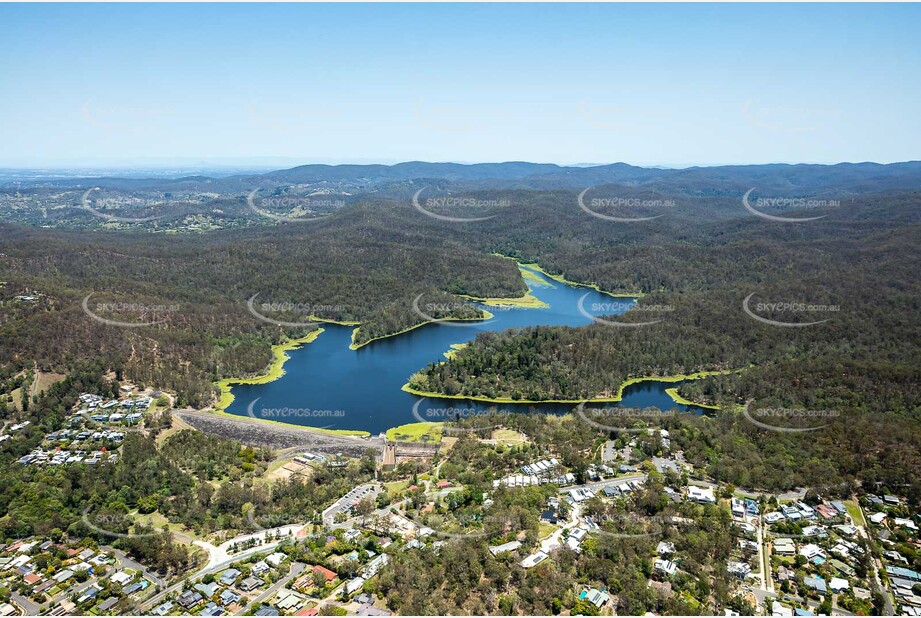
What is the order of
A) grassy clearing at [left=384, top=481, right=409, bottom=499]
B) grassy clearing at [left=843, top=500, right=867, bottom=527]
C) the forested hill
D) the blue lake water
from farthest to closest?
1. the forested hill
2. the blue lake water
3. grassy clearing at [left=384, top=481, right=409, bottom=499]
4. grassy clearing at [left=843, top=500, right=867, bottom=527]

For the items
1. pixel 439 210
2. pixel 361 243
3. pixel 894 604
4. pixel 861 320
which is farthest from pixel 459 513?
pixel 439 210

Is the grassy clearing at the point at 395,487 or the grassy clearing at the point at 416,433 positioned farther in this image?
the grassy clearing at the point at 416,433

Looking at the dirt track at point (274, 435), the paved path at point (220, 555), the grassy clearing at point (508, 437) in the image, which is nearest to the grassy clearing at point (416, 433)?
the dirt track at point (274, 435)

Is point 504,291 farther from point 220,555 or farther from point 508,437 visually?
point 220,555

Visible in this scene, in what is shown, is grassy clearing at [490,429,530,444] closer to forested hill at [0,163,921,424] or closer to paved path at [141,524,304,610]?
forested hill at [0,163,921,424]

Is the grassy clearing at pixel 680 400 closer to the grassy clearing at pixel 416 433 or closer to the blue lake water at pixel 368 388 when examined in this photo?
the blue lake water at pixel 368 388

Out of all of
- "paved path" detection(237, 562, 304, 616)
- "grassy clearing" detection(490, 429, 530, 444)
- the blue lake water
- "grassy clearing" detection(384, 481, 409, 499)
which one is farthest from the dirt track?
"paved path" detection(237, 562, 304, 616)

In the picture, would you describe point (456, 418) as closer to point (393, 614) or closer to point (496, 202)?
point (393, 614)

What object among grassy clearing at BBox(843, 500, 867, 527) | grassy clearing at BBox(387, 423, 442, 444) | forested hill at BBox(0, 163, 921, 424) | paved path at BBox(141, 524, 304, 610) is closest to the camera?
paved path at BBox(141, 524, 304, 610)
